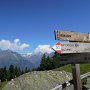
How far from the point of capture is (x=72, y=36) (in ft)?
34.6

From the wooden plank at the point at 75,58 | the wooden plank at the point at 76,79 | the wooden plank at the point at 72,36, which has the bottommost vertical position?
the wooden plank at the point at 76,79

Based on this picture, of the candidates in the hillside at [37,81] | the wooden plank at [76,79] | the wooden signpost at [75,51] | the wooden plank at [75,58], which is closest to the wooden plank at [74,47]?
the wooden signpost at [75,51]

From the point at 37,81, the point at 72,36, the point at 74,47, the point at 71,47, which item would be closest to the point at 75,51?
the point at 74,47

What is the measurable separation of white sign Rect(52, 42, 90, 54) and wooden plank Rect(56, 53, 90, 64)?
237mm

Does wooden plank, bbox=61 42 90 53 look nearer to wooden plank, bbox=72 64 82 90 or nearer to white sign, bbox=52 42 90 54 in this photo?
white sign, bbox=52 42 90 54

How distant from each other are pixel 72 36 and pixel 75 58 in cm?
102

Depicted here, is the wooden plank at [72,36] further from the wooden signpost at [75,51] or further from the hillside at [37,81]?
the hillside at [37,81]

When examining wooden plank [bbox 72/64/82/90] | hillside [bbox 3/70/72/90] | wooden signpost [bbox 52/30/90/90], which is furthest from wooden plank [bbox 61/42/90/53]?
hillside [bbox 3/70/72/90]

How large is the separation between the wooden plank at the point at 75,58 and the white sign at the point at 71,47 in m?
0.24

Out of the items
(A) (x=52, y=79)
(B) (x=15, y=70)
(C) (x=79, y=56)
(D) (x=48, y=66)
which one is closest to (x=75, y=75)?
(C) (x=79, y=56)

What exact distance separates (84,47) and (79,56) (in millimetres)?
517

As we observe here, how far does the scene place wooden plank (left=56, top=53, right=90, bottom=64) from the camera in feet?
34.8

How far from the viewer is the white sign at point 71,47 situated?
970cm

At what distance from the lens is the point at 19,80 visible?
28844 mm
